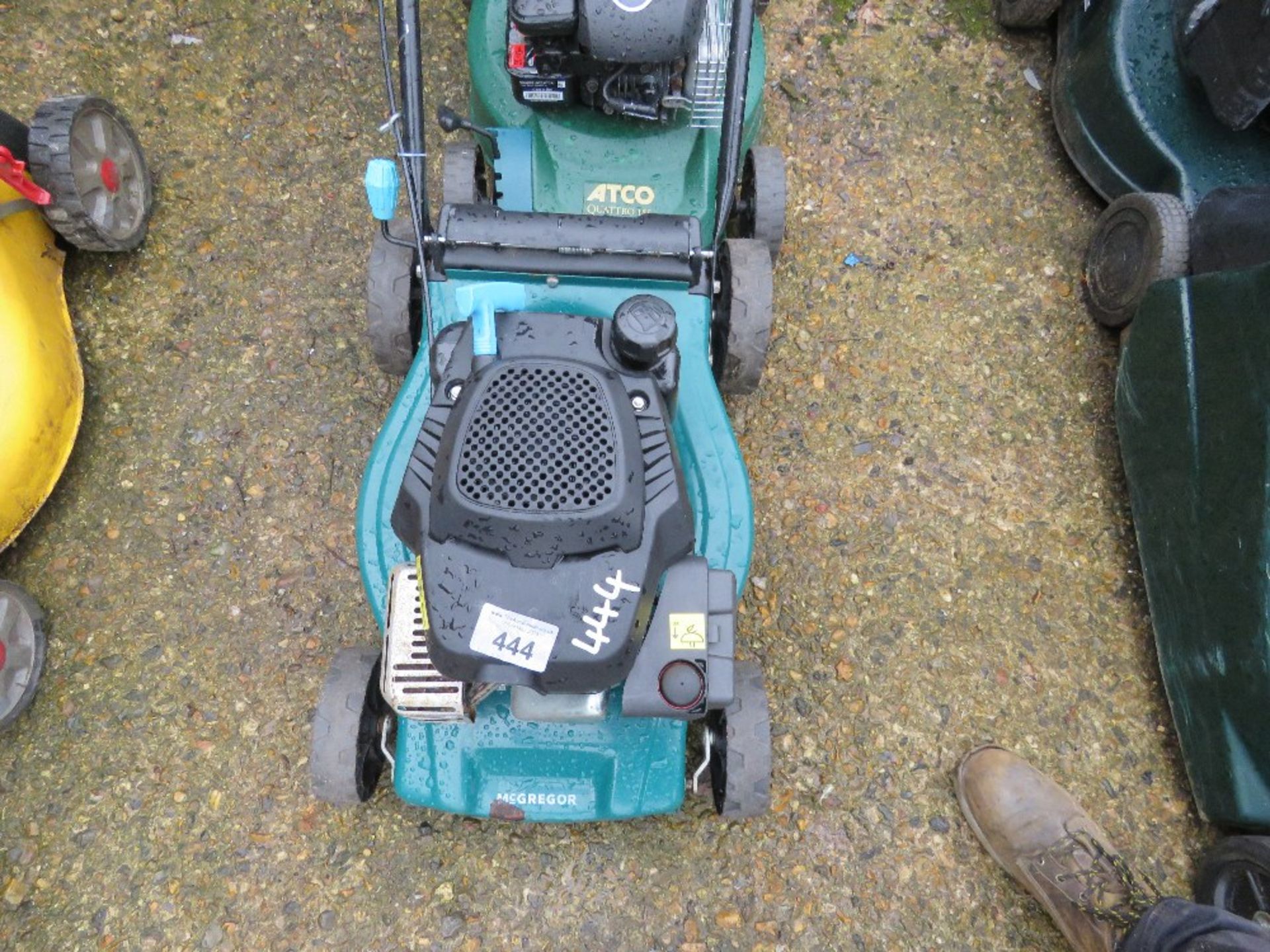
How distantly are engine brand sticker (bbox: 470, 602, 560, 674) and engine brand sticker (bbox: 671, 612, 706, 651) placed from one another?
0.20 m

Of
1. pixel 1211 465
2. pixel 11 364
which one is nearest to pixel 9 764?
pixel 11 364

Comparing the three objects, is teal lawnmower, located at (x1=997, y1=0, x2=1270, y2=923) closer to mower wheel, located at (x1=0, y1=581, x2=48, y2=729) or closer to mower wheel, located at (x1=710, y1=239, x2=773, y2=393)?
mower wheel, located at (x1=710, y1=239, x2=773, y2=393)

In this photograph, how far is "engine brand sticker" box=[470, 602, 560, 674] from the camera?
1.29m

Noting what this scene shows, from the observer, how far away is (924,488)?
7.49 feet

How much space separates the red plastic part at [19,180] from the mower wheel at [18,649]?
0.85m

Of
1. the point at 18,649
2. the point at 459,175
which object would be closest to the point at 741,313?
the point at 459,175

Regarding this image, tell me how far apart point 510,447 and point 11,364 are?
131 cm

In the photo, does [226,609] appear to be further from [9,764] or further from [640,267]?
[640,267]

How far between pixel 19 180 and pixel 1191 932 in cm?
278

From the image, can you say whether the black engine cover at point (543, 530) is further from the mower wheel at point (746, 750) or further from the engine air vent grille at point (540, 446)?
the mower wheel at point (746, 750)

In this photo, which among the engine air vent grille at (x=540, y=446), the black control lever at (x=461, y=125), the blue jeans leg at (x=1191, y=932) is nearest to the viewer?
the engine air vent grille at (x=540, y=446)

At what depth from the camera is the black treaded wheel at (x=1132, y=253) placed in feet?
7.09

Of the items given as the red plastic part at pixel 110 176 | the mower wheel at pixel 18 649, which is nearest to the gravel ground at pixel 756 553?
the mower wheel at pixel 18 649

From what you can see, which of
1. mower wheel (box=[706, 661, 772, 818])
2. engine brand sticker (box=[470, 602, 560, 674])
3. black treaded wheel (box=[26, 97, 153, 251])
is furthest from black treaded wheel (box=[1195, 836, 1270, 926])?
black treaded wheel (box=[26, 97, 153, 251])
